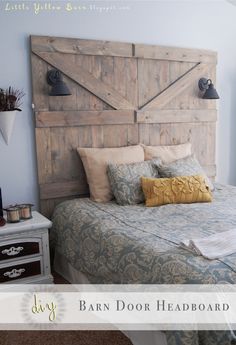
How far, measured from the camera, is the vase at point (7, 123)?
8.58ft

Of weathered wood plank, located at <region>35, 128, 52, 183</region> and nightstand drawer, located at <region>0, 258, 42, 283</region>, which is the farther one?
weathered wood plank, located at <region>35, 128, 52, 183</region>

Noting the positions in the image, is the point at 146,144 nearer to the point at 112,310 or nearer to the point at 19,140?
the point at 19,140

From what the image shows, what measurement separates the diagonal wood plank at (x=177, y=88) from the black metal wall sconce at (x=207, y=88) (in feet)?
0.22

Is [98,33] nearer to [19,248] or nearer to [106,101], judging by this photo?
[106,101]

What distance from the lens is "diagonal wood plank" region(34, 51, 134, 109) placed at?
281 cm

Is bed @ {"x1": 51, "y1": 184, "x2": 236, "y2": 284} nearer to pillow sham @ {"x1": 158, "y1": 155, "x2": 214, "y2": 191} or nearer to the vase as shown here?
pillow sham @ {"x1": 158, "y1": 155, "x2": 214, "y2": 191}

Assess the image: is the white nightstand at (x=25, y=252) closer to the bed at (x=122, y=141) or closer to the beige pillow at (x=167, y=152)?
the bed at (x=122, y=141)

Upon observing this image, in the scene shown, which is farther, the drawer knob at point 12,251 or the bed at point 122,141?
the drawer knob at point 12,251

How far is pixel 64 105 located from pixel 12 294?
152 centimetres

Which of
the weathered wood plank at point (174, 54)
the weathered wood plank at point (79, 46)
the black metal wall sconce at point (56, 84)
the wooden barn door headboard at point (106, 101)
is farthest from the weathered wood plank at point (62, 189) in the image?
the weathered wood plank at point (174, 54)

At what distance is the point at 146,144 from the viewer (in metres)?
3.32

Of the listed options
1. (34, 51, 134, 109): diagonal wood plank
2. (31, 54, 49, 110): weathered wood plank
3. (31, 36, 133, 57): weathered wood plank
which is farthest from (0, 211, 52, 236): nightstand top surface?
(31, 36, 133, 57): weathered wood plank

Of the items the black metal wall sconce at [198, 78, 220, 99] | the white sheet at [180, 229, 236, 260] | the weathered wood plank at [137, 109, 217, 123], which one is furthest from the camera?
the black metal wall sconce at [198, 78, 220, 99]

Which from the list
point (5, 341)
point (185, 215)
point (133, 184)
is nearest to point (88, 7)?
point (133, 184)
